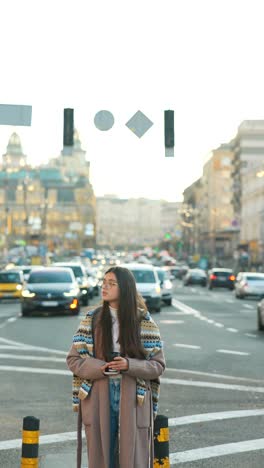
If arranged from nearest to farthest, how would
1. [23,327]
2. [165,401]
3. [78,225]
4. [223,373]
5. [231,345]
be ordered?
[165,401]
[223,373]
[231,345]
[23,327]
[78,225]

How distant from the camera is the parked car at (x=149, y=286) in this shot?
34375mm

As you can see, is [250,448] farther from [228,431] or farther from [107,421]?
[107,421]

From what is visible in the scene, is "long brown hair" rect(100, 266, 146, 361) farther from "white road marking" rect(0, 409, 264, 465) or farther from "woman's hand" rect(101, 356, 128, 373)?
"white road marking" rect(0, 409, 264, 465)

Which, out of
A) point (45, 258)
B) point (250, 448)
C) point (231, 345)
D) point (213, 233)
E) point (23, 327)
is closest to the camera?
point (250, 448)

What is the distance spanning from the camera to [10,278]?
47.8m

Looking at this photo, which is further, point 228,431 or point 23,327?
point 23,327

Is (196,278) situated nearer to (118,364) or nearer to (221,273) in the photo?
(221,273)

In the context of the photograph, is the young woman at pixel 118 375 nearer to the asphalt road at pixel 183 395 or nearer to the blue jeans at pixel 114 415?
the blue jeans at pixel 114 415

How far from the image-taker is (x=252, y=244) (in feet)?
388

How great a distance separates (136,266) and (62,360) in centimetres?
1984

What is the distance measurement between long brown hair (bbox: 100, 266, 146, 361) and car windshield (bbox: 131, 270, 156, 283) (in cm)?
2974

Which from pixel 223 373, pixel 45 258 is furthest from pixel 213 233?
pixel 223 373

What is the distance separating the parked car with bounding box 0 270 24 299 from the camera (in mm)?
47697

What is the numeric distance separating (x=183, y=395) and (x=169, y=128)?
11.4 meters
